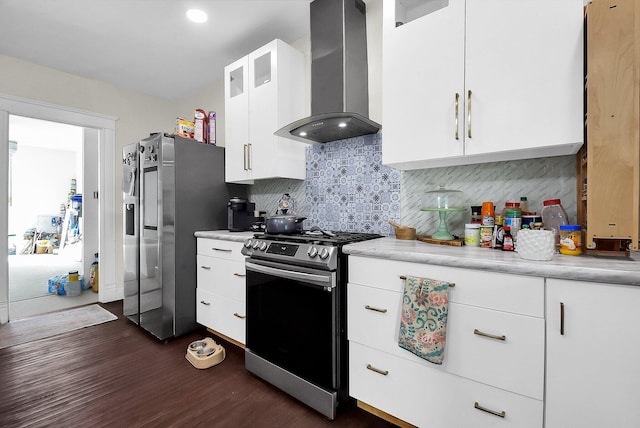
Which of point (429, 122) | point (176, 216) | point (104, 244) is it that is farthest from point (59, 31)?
point (429, 122)

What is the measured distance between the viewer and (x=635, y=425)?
93cm

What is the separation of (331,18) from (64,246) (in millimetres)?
8296

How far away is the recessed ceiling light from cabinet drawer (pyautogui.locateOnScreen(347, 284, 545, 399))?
2.49 metres

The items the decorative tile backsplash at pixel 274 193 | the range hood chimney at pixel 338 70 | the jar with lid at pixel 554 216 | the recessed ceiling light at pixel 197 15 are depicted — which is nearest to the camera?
the jar with lid at pixel 554 216

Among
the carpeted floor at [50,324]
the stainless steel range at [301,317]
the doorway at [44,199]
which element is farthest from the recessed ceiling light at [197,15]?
the doorway at [44,199]

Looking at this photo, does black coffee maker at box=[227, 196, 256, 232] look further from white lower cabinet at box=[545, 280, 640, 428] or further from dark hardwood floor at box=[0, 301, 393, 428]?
white lower cabinet at box=[545, 280, 640, 428]

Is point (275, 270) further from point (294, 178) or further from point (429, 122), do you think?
point (429, 122)

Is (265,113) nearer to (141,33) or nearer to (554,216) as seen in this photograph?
(141,33)

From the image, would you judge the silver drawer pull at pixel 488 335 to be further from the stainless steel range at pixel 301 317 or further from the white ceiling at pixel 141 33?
the white ceiling at pixel 141 33

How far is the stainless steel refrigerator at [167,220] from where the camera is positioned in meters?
2.44

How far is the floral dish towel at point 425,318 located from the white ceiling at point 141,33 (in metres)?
2.23

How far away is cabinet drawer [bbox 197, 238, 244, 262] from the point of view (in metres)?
2.21

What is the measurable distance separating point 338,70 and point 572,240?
5.46ft

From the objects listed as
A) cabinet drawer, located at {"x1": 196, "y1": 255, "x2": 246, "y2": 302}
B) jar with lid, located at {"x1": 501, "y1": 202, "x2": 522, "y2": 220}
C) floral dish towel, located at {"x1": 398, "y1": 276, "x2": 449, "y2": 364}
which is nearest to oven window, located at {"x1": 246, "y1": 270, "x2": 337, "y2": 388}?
cabinet drawer, located at {"x1": 196, "y1": 255, "x2": 246, "y2": 302}
